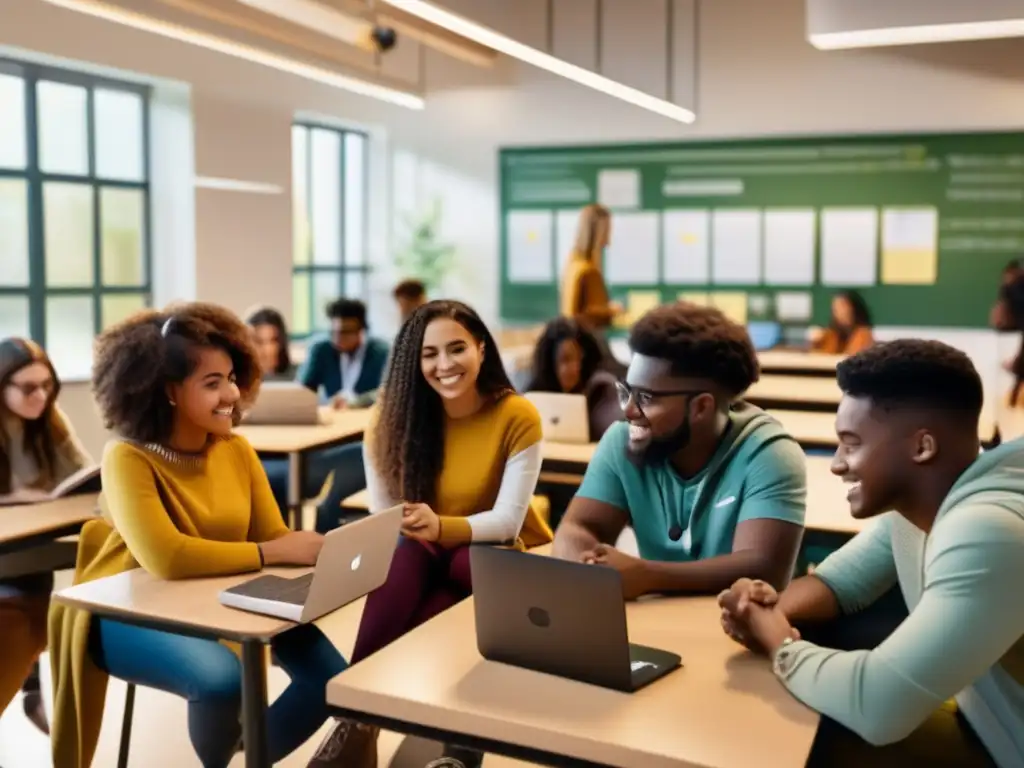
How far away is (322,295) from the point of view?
9.11 metres

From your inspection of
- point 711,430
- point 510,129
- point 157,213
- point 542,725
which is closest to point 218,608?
point 542,725

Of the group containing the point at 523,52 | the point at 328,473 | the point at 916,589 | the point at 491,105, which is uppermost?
the point at 491,105

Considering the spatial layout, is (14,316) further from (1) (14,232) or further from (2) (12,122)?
(2) (12,122)

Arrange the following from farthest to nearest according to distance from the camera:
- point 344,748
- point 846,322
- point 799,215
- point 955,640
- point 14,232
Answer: point 799,215, point 846,322, point 14,232, point 344,748, point 955,640

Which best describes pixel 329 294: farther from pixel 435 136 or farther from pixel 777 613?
pixel 777 613

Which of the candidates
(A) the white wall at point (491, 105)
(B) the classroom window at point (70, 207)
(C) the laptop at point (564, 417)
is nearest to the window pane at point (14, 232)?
(B) the classroom window at point (70, 207)

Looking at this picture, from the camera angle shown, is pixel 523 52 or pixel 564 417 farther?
pixel 523 52

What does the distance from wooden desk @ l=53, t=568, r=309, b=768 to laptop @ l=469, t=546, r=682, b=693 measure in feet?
1.61

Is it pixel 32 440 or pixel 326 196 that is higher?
pixel 326 196

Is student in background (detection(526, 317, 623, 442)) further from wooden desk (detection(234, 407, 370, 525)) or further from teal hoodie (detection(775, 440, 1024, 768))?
teal hoodie (detection(775, 440, 1024, 768))

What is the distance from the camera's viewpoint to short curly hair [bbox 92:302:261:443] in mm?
2383

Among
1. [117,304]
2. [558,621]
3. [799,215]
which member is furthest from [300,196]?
[558,621]


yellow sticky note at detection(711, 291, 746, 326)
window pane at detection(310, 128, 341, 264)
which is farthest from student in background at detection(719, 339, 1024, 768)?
window pane at detection(310, 128, 341, 264)

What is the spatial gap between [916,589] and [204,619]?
1256 millimetres
